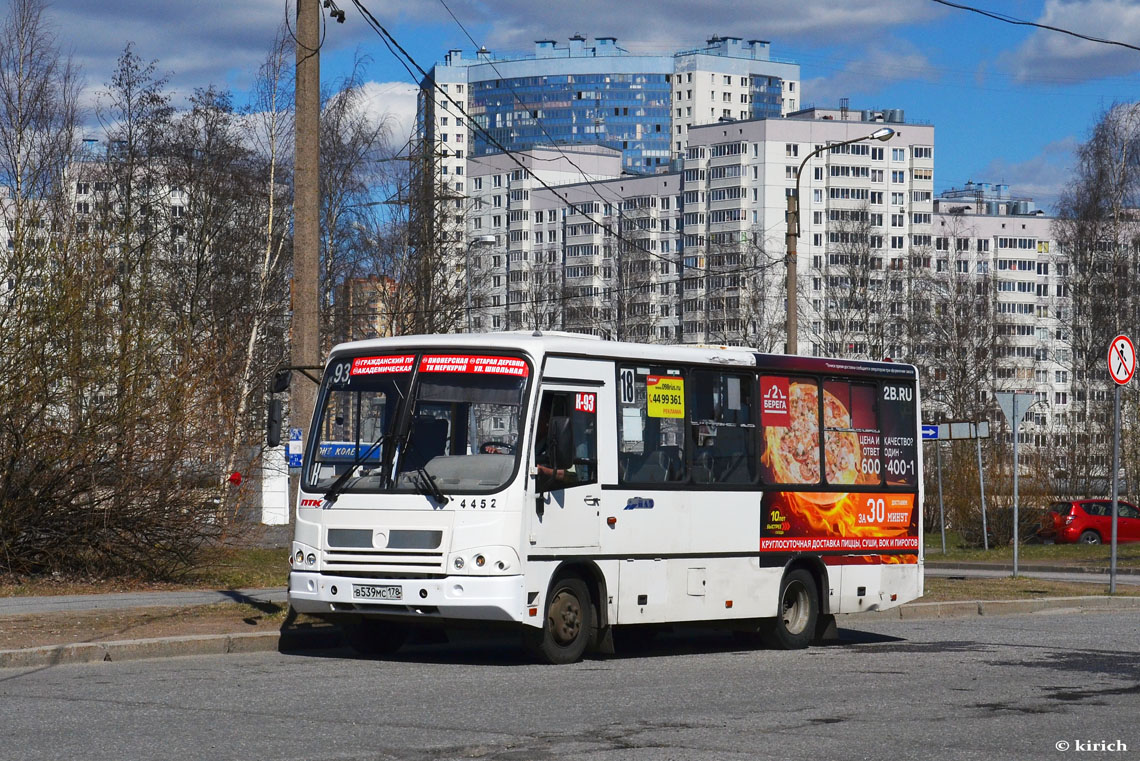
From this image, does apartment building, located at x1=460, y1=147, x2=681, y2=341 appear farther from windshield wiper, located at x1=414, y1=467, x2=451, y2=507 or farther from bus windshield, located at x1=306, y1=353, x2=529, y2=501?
windshield wiper, located at x1=414, y1=467, x2=451, y2=507

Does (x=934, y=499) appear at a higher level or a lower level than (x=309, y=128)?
lower

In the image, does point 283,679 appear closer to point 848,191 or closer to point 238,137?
point 238,137

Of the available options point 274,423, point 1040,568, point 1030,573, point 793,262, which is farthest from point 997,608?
point 1040,568

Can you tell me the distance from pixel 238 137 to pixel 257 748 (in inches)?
1706

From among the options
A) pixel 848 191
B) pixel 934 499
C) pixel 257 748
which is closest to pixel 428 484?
pixel 257 748

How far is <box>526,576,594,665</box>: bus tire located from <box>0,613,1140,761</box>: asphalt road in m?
0.19

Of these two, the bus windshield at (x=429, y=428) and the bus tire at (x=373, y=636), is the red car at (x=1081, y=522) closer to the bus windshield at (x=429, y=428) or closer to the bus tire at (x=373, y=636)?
the bus tire at (x=373, y=636)

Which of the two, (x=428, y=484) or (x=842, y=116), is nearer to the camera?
(x=428, y=484)

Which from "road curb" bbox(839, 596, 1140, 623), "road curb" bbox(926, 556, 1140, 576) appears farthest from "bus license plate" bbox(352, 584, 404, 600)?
"road curb" bbox(926, 556, 1140, 576)

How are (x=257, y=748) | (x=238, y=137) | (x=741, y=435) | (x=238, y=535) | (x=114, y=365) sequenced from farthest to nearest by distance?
1. (x=238, y=137)
2. (x=238, y=535)
3. (x=114, y=365)
4. (x=741, y=435)
5. (x=257, y=748)

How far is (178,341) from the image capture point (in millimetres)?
21359

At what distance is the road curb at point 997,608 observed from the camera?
66.1 feet

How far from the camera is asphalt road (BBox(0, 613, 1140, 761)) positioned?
864 centimetres

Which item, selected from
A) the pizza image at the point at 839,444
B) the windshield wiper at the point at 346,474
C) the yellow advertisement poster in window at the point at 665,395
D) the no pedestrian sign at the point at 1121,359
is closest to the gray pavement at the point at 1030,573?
the no pedestrian sign at the point at 1121,359
